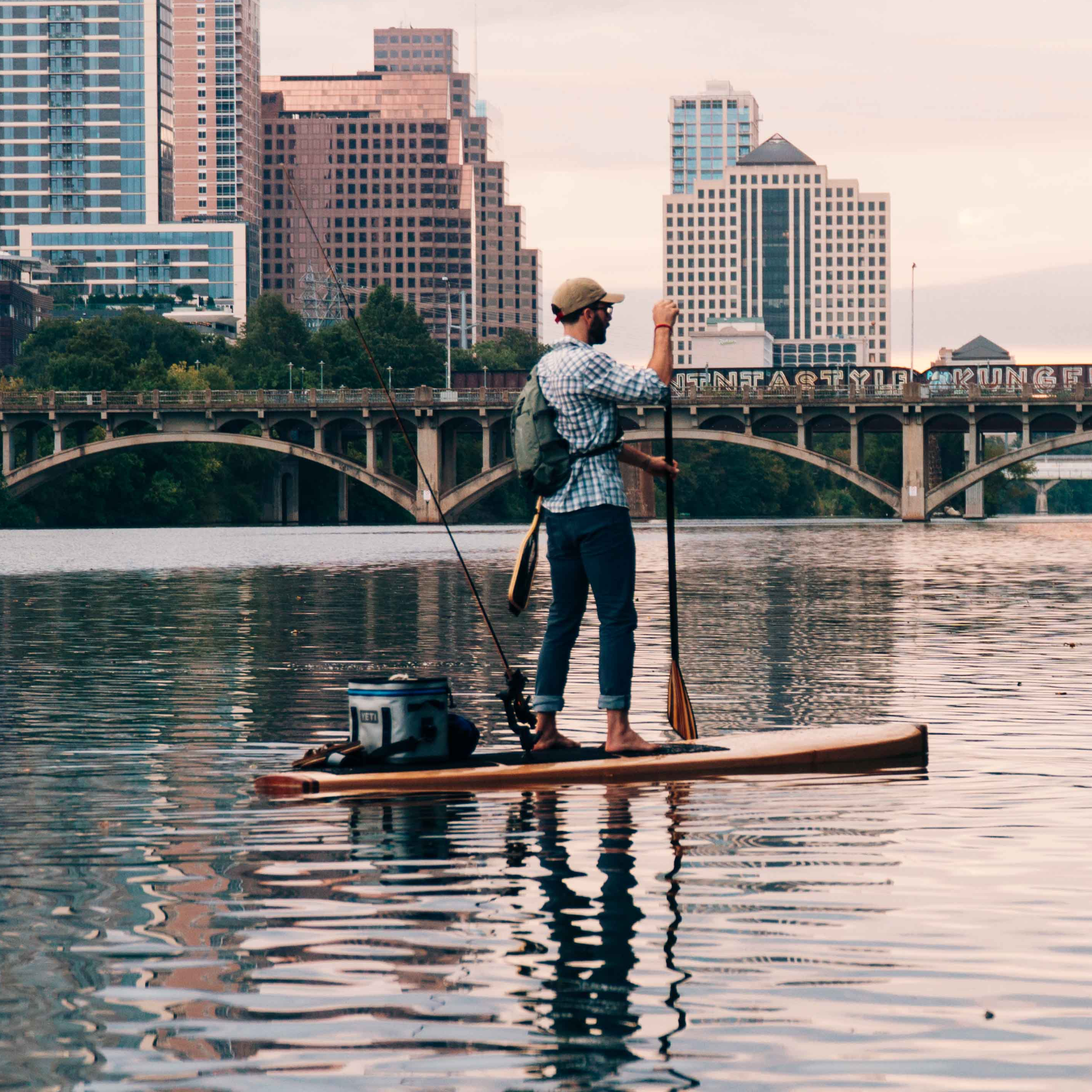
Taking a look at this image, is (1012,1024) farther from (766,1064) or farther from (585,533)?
(585,533)

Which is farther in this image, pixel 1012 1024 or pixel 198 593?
pixel 198 593

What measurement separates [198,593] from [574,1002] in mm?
26180

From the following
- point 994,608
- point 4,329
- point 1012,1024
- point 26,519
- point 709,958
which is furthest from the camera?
point 4,329

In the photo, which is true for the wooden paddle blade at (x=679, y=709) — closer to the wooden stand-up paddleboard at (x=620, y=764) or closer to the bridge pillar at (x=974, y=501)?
the wooden stand-up paddleboard at (x=620, y=764)

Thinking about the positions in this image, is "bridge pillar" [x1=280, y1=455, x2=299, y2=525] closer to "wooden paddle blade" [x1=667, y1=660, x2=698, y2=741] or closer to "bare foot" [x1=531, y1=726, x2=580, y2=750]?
"wooden paddle blade" [x1=667, y1=660, x2=698, y2=741]

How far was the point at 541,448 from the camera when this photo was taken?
9.20 m

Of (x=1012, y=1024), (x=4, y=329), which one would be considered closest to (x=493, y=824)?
(x=1012, y=1024)

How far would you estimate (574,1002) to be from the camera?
504 cm

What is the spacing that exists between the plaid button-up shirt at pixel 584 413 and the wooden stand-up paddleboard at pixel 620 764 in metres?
1.17

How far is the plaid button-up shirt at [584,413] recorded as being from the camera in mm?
9102

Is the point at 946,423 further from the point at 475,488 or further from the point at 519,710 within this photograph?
the point at 519,710

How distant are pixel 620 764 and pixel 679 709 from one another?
122 cm

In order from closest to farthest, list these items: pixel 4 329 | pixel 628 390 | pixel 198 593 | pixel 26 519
→ 1. pixel 628 390
2. pixel 198 593
3. pixel 26 519
4. pixel 4 329

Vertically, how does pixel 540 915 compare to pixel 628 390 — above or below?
below
